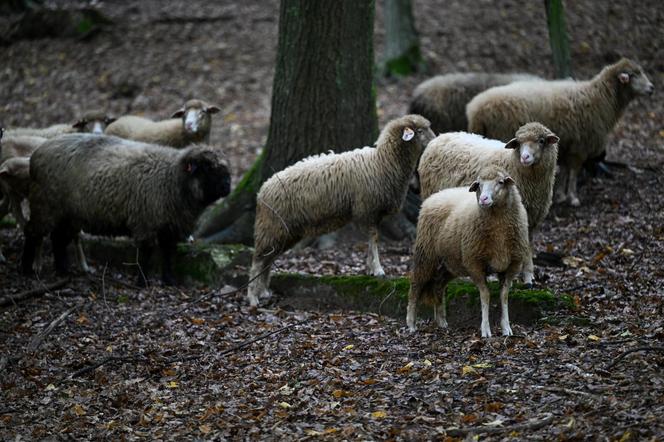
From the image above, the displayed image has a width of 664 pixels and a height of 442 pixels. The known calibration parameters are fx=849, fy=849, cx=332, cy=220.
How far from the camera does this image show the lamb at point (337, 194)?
9492 mm

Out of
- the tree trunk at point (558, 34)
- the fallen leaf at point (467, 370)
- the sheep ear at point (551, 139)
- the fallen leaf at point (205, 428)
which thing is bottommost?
the fallen leaf at point (205, 428)

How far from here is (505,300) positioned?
7.70 metres

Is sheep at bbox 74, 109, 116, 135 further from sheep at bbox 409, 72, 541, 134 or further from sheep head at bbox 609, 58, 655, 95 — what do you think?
sheep head at bbox 609, 58, 655, 95

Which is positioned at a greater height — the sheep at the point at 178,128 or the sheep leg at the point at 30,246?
the sheep at the point at 178,128

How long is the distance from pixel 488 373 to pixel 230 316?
3423 millimetres

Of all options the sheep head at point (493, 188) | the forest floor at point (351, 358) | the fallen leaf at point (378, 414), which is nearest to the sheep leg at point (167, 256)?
the forest floor at point (351, 358)

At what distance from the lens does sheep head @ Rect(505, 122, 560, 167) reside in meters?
8.62

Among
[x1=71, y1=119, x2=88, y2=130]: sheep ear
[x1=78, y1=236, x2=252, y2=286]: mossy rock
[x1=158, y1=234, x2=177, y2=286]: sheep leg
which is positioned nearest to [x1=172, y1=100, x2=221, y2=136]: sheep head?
[x1=71, y1=119, x2=88, y2=130]: sheep ear

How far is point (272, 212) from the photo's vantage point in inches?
376

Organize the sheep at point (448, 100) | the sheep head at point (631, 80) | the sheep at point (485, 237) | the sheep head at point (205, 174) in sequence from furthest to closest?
the sheep at point (448, 100), the sheep head at point (631, 80), the sheep head at point (205, 174), the sheep at point (485, 237)

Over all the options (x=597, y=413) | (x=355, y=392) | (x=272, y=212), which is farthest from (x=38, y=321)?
(x=597, y=413)

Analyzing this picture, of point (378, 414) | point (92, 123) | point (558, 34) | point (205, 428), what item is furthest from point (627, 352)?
point (92, 123)

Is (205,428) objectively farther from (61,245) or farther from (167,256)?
(61,245)

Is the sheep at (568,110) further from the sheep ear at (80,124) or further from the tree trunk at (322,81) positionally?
the sheep ear at (80,124)
